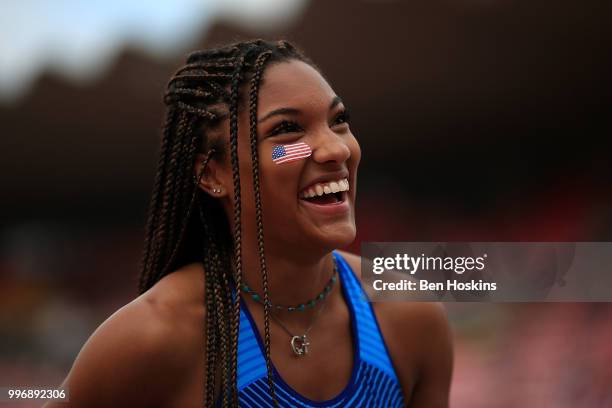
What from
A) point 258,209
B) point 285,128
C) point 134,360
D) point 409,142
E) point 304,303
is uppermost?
point 409,142

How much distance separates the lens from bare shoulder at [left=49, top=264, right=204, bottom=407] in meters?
1.48

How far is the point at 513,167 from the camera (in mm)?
3758

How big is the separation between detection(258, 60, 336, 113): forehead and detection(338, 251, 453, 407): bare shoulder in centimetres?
48

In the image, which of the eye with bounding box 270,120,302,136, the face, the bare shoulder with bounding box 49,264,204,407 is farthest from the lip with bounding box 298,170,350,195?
the bare shoulder with bounding box 49,264,204,407

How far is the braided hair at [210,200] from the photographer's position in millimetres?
1534

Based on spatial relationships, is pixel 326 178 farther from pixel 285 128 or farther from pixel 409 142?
pixel 409 142

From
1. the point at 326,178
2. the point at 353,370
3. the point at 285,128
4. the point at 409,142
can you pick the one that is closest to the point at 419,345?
the point at 353,370

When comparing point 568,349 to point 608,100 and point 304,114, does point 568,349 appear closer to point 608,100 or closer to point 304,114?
point 608,100

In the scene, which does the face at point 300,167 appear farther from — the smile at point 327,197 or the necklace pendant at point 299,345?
the necklace pendant at point 299,345

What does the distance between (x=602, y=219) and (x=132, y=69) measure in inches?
91.5

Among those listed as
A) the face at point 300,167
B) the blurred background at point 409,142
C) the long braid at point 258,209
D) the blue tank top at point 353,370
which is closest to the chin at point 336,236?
the face at point 300,167

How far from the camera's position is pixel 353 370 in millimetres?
1638

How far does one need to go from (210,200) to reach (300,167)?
277 mm

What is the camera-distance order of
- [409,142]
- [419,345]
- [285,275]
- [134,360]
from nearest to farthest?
[134,360] → [285,275] → [419,345] → [409,142]
